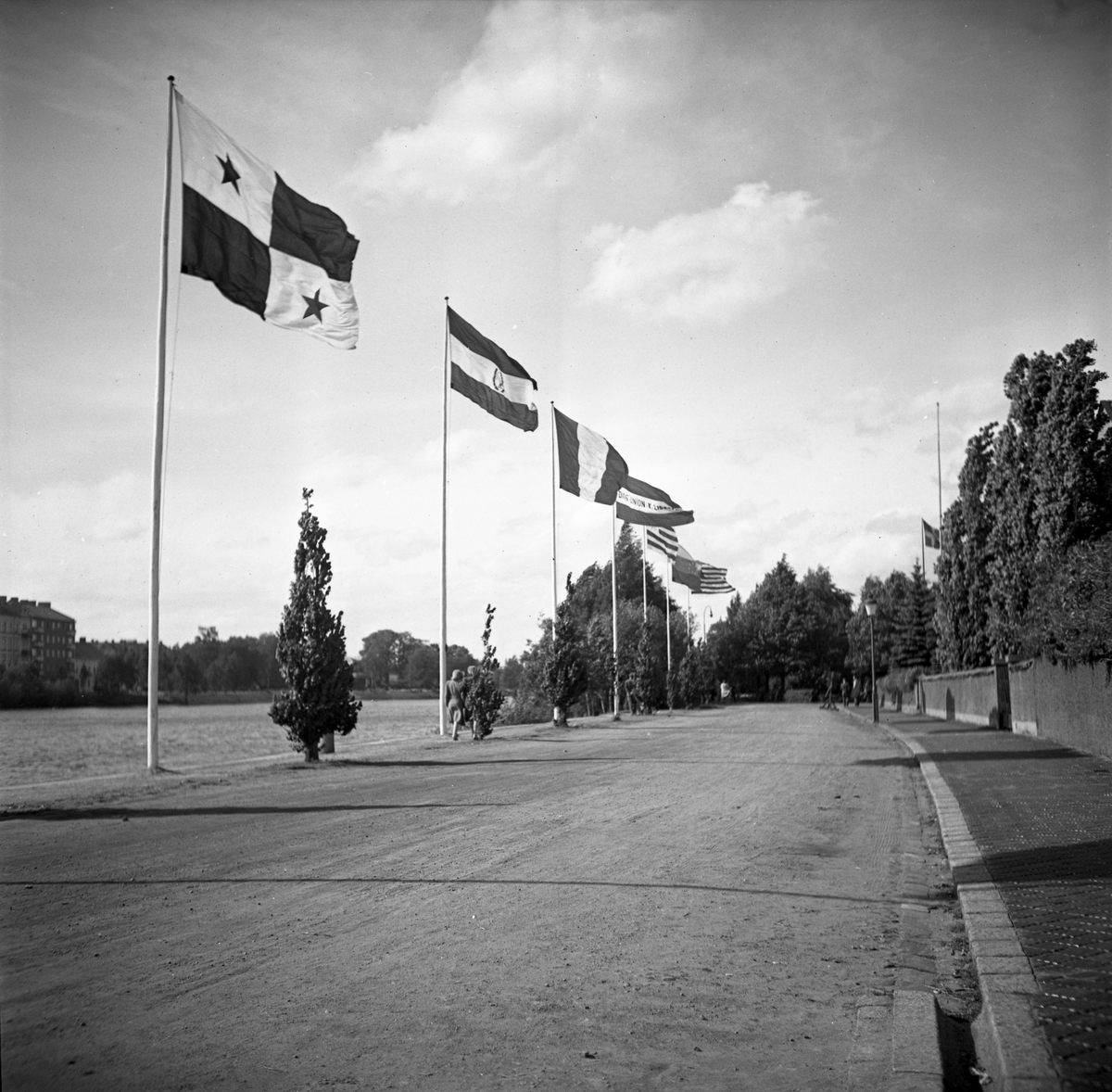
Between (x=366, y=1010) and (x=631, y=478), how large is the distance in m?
38.6

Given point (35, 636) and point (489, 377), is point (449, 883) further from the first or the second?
point (489, 377)

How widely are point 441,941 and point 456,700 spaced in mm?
20992

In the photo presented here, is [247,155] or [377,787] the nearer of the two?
[377,787]

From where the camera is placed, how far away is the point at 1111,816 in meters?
10.3

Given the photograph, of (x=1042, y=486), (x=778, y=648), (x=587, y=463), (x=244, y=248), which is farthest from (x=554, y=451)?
(x=778, y=648)

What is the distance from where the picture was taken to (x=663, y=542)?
51.3 metres

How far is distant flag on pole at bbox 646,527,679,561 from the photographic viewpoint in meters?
51.2

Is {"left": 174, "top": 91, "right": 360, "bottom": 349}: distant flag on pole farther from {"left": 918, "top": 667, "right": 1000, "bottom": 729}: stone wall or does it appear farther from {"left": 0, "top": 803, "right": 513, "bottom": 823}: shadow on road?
{"left": 918, "top": 667, "right": 1000, "bottom": 729}: stone wall

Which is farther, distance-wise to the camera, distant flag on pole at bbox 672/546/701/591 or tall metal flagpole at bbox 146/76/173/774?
distant flag on pole at bbox 672/546/701/591

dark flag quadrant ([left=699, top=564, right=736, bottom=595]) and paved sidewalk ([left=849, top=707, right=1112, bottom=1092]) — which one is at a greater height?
dark flag quadrant ([left=699, top=564, right=736, bottom=595])

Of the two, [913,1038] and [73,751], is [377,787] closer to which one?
[913,1038]

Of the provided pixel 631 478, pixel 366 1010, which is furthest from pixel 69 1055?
pixel 631 478

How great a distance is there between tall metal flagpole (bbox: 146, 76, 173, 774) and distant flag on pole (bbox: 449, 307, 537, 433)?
1192cm

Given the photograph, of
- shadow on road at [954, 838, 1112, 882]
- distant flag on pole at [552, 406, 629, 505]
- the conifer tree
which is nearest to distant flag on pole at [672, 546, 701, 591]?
distant flag on pole at [552, 406, 629, 505]
